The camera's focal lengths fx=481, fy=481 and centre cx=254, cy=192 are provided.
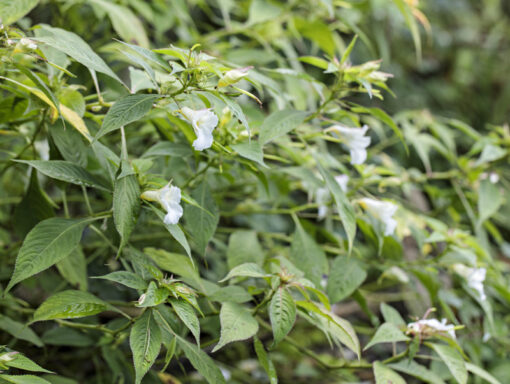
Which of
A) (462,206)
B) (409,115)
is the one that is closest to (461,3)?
(409,115)

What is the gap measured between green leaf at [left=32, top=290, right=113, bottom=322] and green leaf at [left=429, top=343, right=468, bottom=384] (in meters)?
0.52

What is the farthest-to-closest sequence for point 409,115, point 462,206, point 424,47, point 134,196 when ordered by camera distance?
point 424,47 → point 409,115 → point 462,206 → point 134,196

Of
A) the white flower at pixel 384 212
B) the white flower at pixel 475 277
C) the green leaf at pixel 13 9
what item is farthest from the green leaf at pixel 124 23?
the white flower at pixel 475 277

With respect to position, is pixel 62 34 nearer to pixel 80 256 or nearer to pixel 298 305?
pixel 80 256

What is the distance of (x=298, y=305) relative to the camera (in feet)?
2.36

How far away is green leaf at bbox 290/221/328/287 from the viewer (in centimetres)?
88

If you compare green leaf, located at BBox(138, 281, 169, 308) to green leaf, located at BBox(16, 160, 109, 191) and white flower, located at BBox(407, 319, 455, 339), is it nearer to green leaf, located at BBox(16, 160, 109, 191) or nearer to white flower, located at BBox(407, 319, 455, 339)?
green leaf, located at BBox(16, 160, 109, 191)

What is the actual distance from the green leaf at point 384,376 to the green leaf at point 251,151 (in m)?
0.38

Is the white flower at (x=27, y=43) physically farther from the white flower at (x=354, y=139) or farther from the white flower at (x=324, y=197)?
the white flower at (x=324, y=197)

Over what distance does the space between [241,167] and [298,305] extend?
31 cm

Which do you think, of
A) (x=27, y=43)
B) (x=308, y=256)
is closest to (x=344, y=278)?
(x=308, y=256)

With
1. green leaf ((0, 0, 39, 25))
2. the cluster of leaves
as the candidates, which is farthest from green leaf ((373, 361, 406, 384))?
green leaf ((0, 0, 39, 25))

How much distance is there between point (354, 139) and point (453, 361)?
15.4 inches

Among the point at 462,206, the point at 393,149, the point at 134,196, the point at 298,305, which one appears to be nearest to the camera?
the point at 134,196
